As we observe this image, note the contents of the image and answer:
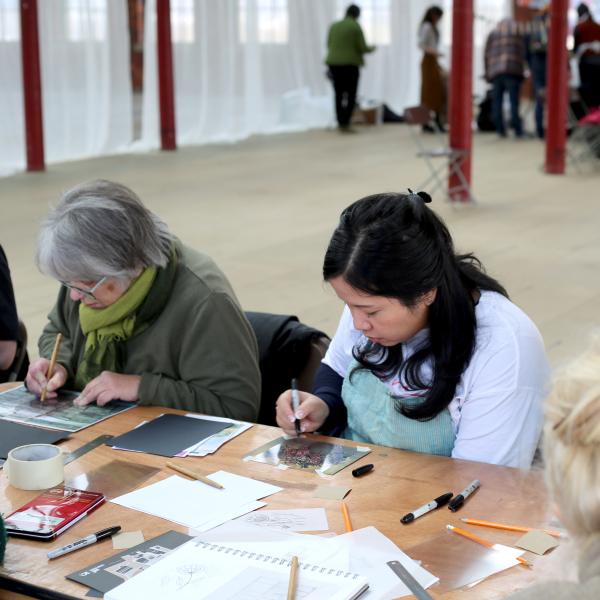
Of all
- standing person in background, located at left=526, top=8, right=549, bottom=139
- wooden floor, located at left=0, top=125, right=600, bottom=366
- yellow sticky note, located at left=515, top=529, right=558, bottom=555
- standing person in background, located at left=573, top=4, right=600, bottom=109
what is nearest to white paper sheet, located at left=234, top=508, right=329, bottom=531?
yellow sticky note, located at left=515, top=529, right=558, bottom=555

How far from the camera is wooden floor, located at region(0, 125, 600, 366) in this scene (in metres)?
6.25

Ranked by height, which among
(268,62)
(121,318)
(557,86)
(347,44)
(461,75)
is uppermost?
(347,44)

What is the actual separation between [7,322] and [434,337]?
5.08 ft

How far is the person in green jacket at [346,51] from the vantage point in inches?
605

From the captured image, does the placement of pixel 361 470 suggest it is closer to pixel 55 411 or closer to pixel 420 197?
pixel 420 197

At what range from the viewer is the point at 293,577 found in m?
1.72

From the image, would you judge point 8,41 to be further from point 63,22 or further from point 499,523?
point 499,523

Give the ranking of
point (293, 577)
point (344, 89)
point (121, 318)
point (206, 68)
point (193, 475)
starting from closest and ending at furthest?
point (293, 577) → point (193, 475) → point (121, 318) → point (206, 68) → point (344, 89)

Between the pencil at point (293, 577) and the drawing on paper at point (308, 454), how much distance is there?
0.44 m

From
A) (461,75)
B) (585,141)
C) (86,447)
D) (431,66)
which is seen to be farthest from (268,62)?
(86,447)

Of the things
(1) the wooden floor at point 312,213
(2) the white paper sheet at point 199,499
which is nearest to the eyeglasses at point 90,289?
(2) the white paper sheet at point 199,499

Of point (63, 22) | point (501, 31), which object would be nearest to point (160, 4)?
point (63, 22)

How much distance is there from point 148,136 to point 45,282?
761 centimetres

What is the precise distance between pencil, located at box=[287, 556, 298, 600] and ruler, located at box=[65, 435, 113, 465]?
2.48ft
